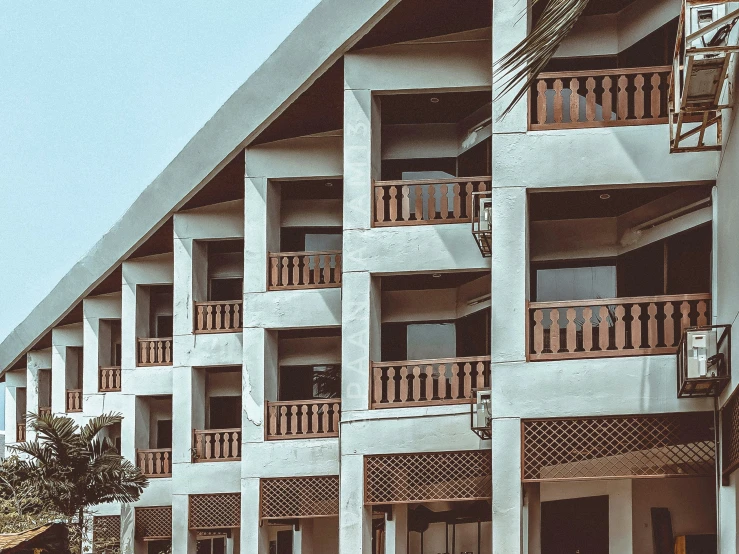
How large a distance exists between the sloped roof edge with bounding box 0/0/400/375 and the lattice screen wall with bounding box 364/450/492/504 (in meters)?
5.93

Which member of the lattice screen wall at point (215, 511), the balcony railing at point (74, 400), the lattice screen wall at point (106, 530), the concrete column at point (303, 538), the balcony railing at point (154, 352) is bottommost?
the lattice screen wall at point (106, 530)

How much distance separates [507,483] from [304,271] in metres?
7.30

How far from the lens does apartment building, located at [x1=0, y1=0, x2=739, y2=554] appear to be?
1548 centimetres

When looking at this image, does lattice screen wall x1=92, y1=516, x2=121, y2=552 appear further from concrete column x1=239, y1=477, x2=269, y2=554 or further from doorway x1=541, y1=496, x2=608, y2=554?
doorway x1=541, y1=496, x2=608, y2=554

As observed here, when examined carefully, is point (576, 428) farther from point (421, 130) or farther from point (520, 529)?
point (421, 130)

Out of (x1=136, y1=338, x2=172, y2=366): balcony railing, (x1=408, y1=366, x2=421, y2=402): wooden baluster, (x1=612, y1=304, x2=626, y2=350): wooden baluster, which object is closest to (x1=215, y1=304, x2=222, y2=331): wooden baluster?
(x1=136, y1=338, x2=172, y2=366): balcony railing

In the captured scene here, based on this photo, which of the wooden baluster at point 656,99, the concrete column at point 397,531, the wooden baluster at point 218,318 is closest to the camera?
the wooden baluster at point 656,99

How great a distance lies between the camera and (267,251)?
2178 centimetres

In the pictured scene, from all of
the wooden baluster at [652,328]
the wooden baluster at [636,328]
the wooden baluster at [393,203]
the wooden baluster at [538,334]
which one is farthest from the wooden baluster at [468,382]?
the wooden baluster at [652,328]

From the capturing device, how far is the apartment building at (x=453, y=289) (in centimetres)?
1548

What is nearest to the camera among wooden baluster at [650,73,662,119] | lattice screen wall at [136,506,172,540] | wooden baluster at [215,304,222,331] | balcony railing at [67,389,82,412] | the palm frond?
the palm frond

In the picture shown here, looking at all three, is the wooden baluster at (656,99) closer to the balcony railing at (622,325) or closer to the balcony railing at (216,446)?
the balcony railing at (622,325)

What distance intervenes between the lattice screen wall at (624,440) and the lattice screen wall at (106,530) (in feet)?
45.5

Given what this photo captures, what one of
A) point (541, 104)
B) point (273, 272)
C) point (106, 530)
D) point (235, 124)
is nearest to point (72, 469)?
point (106, 530)
